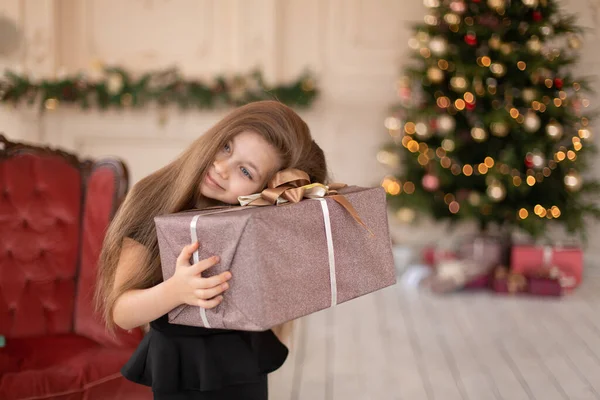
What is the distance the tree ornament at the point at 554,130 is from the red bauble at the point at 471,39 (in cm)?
74

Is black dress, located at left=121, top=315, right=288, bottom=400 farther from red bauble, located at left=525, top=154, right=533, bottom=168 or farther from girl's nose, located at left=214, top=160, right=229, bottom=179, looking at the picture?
red bauble, located at left=525, top=154, right=533, bottom=168

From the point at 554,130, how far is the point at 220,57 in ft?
8.26

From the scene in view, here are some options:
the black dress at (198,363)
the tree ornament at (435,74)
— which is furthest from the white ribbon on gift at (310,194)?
the tree ornament at (435,74)

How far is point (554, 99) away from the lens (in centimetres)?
446

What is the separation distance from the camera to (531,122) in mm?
4363

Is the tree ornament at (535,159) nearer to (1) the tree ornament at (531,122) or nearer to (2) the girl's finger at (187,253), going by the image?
(1) the tree ornament at (531,122)

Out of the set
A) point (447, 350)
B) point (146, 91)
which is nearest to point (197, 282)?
point (447, 350)

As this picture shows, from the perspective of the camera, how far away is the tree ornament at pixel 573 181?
4.45 m

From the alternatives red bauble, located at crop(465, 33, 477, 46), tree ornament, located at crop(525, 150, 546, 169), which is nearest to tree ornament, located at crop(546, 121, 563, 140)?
tree ornament, located at crop(525, 150, 546, 169)

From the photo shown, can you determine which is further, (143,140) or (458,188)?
(143,140)

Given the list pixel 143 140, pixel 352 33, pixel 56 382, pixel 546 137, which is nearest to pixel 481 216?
pixel 546 137

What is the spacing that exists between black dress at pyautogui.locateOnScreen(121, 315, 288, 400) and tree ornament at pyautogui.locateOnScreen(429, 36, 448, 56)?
133 inches

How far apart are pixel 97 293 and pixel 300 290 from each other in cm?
69

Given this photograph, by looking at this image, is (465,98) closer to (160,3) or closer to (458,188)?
(458,188)
